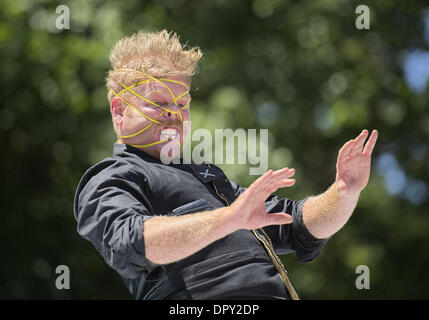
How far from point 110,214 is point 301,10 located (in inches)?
226

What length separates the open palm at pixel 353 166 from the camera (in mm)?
2314

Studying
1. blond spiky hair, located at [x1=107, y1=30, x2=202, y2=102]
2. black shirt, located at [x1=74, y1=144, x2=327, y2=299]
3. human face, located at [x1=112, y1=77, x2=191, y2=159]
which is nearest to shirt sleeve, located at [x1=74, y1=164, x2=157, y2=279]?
black shirt, located at [x1=74, y1=144, x2=327, y2=299]

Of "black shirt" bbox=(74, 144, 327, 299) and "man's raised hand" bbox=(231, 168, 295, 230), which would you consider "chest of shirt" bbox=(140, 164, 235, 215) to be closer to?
"black shirt" bbox=(74, 144, 327, 299)

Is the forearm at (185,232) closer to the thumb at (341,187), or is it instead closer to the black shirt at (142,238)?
the black shirt at (142,238)

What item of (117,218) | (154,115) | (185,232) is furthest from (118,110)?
(185,232)

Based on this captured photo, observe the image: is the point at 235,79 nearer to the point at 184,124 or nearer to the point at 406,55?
the point at 406,55

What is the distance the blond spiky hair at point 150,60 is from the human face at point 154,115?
36 mm

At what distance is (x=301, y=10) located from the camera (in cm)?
734

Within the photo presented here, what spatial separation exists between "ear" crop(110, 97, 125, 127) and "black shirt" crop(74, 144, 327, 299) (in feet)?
0.42

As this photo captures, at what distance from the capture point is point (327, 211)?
240 cm

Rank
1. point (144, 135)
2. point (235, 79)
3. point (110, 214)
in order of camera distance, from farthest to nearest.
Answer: point (235, 79) < point (144, 135) < point (110, 214)

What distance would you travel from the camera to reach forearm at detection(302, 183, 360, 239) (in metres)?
2.37

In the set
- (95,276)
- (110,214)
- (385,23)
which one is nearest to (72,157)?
(95,276)

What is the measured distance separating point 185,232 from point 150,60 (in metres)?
0.77
